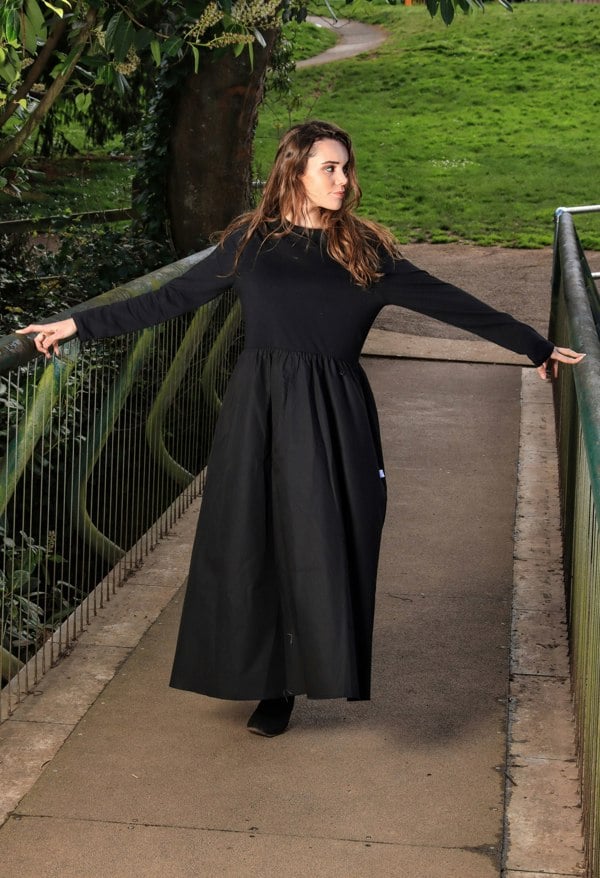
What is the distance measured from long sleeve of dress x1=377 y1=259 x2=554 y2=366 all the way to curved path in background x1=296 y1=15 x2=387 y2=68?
35.4 m

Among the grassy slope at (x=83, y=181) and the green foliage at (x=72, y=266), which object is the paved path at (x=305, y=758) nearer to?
the green foliage at (x=72, y=266)

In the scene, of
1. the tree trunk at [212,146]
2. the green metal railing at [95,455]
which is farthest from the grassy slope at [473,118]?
the green metal railing at [95,455]

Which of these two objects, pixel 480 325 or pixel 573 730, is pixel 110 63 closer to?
pixel 480 325

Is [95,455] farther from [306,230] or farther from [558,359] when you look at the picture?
[558,359]

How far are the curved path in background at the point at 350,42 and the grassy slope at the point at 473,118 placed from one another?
0.61 m

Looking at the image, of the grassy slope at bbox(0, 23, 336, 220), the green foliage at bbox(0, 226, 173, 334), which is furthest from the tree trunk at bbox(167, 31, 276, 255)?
the grassy slope at bbox(0, 23, 336, 220)

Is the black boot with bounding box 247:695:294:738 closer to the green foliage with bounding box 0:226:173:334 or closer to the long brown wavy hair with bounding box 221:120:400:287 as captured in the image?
the long brown wavy hair with bounding box 221:120:400:287

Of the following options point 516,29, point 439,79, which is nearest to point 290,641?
point 439,79

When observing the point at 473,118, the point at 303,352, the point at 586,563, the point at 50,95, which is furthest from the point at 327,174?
the point at 473,118

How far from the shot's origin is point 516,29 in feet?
135

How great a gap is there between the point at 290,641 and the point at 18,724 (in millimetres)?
947

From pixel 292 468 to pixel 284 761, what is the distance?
0.89m

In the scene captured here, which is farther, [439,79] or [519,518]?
[439,79]

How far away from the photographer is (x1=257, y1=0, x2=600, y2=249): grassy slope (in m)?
22.9
